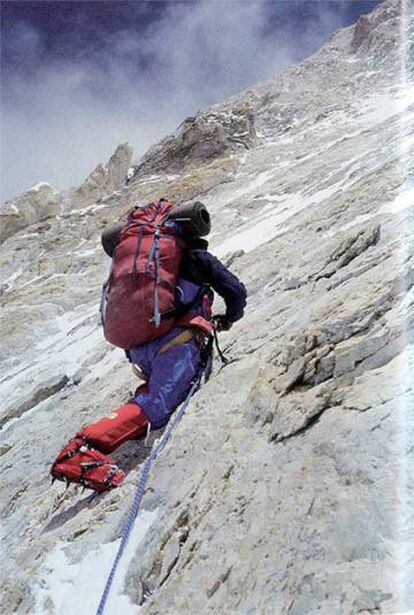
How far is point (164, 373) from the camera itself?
5.23m

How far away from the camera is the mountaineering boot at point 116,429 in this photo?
483 cm

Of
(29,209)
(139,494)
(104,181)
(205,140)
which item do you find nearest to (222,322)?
(139,494)

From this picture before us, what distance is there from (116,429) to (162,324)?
101 centimetres

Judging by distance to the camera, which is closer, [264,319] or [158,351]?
[158,351]

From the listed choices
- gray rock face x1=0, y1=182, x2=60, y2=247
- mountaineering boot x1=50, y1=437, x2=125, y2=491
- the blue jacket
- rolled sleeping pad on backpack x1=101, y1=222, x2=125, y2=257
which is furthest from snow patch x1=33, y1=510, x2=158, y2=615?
gray rock face x1=0, y1=182, x2=60, y2=247

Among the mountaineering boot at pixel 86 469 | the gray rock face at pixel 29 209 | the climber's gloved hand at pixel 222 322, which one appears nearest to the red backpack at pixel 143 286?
the climber's gloved hand at pixel 222 322

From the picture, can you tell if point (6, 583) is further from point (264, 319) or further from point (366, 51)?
point (366, 51)

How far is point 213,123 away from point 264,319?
1368 inches

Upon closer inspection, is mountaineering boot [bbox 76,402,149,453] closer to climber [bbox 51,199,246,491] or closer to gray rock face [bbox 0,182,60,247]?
climber [bbox 51,199,246,491]

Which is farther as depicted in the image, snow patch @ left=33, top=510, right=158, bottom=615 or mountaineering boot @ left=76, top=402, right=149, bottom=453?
mountaineering boot @ left=76, top=402, right=149, bottom=453

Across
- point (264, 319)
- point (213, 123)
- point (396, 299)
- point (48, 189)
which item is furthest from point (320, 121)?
point (396, 299)

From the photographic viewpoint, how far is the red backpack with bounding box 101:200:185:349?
5.21m

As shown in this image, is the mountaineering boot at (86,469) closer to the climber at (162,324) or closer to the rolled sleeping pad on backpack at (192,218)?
the climber at (162,324)

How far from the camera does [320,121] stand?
1465 inches
